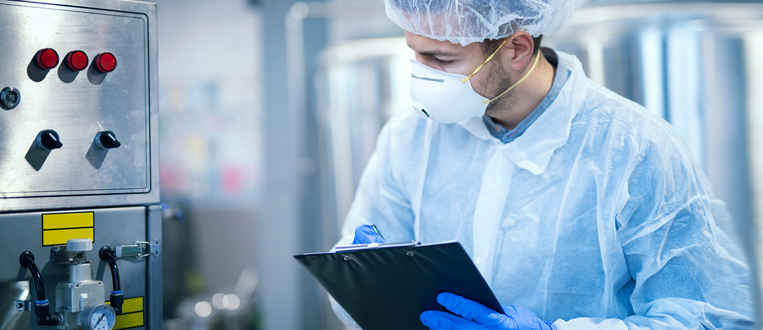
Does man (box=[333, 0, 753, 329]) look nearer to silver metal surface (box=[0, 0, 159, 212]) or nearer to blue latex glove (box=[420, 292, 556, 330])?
blue latex glove (box=[420, 292, 556, 330])

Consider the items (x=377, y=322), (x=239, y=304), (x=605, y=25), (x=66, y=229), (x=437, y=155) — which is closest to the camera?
(x=66, y=229)

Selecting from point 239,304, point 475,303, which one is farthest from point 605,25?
point 239,304

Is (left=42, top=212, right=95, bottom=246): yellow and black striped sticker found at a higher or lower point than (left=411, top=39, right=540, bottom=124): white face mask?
lower

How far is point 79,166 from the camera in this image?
83 cm

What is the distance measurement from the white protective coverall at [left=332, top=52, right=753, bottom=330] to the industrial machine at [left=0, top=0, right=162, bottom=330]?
1.48 feet

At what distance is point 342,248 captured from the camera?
0.82 meters

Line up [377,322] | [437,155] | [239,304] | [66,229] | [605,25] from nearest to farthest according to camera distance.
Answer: [66,229], [377,322], [437,155], [605,25], [239,304]

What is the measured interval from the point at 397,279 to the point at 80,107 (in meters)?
0.59

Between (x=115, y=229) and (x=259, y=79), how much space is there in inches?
74.8

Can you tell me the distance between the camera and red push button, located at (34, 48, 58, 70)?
791 mm

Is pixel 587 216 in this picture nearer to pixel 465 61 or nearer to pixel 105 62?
pixel 465 61

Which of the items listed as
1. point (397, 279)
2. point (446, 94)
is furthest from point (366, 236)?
point (446, 94)

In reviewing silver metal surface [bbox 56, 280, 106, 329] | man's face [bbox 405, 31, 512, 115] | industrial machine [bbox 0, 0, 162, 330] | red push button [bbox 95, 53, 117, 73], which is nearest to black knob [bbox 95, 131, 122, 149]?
industrial machine [bbox 0, 0, 162, 330]

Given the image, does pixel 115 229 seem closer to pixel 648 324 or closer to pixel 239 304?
pixel 648 324
